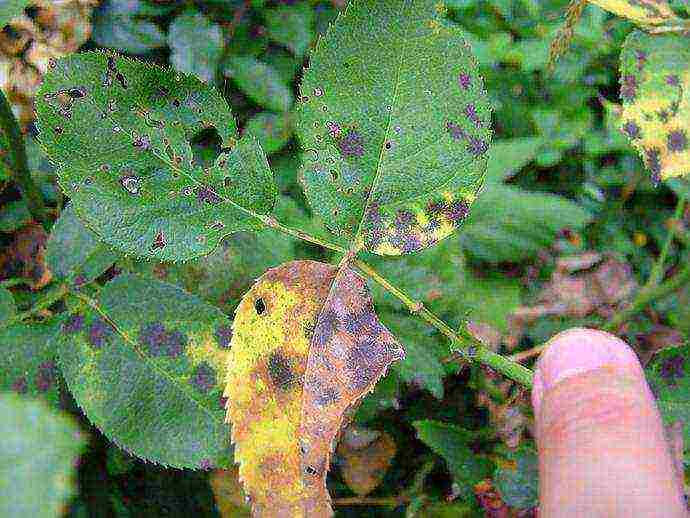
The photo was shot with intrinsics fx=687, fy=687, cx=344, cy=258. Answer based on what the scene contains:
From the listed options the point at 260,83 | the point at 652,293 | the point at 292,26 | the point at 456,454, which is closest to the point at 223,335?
the point at 456,454

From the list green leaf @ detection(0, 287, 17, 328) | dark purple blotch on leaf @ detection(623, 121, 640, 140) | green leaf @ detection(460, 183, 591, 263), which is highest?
dark purple blotch on leaf @ detection(623, 121, 640, 140)

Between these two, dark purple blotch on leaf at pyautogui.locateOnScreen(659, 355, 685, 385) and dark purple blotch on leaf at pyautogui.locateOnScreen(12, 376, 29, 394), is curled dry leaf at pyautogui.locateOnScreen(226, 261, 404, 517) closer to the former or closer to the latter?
dark purple blotch on leaf at pyautogui.locateOnScreen(12, 376, 29, 394)

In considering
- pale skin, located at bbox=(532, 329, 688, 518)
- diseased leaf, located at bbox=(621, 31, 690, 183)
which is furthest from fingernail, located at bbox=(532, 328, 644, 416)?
diseased leaf, located at bbox=(621, 31, 690, 183)

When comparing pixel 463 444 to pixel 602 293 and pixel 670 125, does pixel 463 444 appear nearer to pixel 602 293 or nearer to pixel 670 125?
pixel 670 125

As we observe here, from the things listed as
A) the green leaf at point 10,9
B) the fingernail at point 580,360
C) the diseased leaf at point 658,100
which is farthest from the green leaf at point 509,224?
the green leaf at point 10,9

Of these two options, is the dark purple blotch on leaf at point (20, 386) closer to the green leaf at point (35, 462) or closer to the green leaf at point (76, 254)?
the green leaf at point (76, 254)

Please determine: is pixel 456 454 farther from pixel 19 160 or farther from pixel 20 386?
pixel 19 160

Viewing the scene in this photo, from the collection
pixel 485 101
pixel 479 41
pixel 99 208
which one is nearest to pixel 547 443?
pixel 485 101
